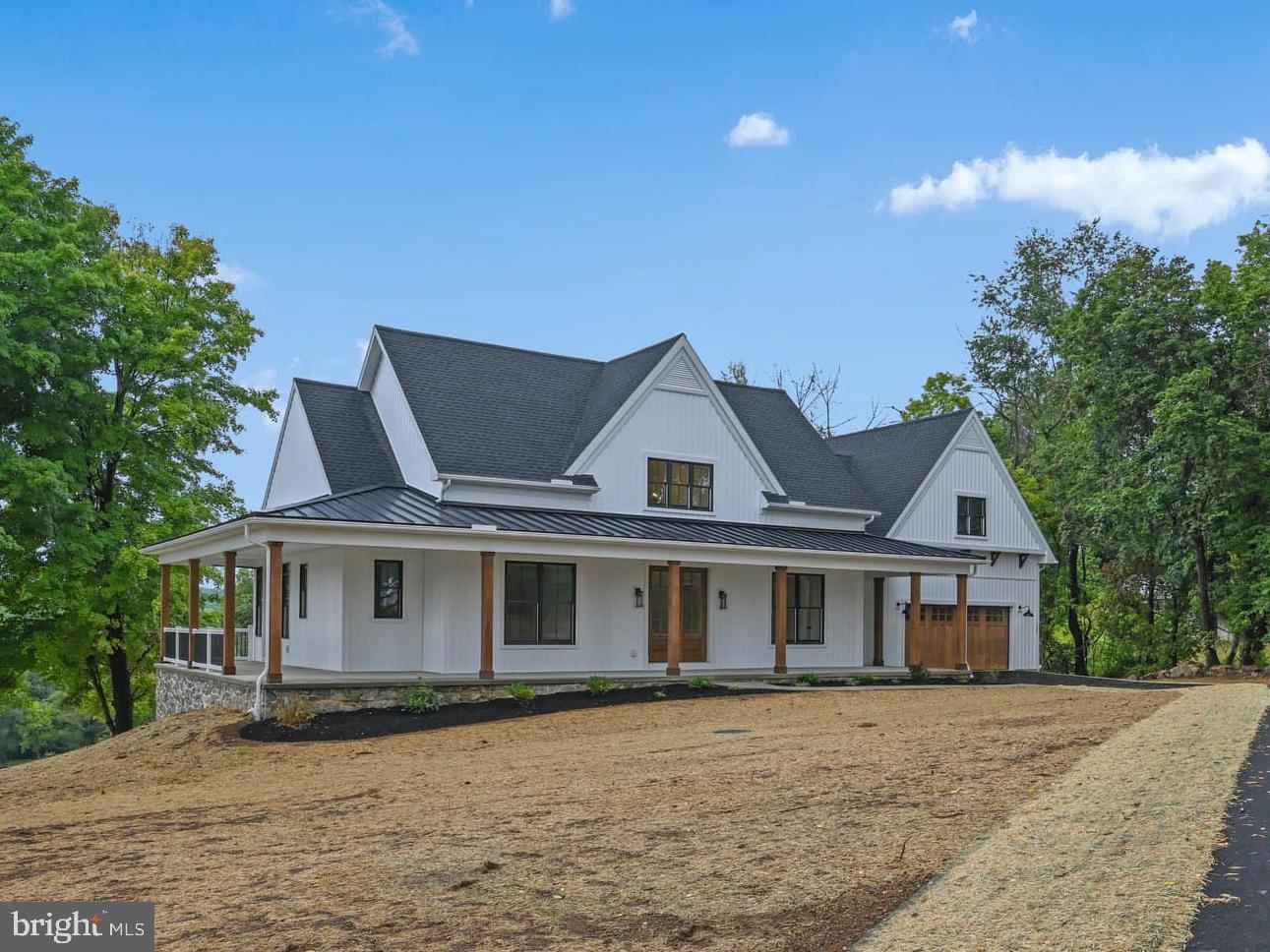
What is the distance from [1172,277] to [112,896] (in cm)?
2934

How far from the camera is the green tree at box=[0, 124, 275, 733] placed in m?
26.3

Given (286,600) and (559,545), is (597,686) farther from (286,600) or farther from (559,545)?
(286,600)

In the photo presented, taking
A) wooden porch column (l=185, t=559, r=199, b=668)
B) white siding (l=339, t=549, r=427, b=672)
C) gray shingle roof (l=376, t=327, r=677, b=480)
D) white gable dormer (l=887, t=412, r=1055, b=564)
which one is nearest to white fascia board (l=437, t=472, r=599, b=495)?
gray shingle roof (l=376, t=327, r=677, b=480)

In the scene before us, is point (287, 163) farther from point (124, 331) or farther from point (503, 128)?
point (124, 331)

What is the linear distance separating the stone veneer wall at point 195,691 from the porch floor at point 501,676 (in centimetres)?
17

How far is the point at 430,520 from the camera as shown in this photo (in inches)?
770

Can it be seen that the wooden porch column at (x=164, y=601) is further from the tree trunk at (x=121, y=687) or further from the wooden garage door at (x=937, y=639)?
the wooden garage door at (x=937, y=639)

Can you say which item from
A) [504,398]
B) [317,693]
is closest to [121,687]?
[504,398]

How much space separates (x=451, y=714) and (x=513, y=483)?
594cm

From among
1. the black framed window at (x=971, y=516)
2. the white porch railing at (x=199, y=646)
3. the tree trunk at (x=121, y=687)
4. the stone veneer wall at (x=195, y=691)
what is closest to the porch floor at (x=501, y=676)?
the stone veneer wall at (x=195, y=691)

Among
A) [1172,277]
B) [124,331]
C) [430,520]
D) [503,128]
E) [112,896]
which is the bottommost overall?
[112,896]

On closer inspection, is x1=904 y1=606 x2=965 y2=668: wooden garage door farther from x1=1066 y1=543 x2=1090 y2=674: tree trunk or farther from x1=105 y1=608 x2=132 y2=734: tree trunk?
x1=105 y1=608 x2=132 y2=734: tree trunk

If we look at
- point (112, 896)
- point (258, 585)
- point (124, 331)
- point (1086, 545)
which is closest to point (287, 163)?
point (124, 331)

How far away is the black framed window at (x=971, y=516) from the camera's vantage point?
29922 mm
